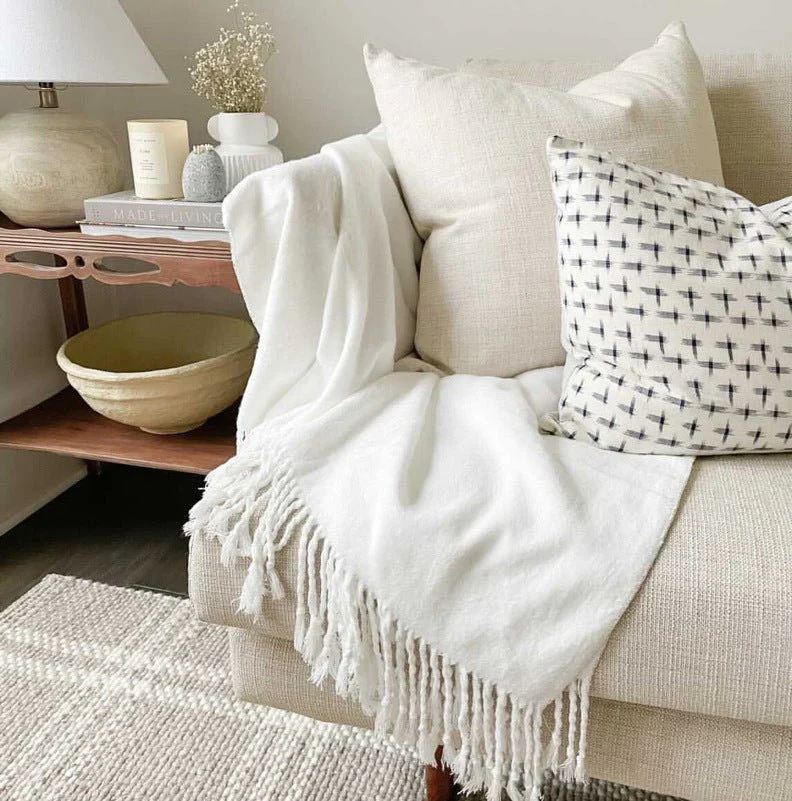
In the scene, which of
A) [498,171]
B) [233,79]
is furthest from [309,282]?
[233,79]

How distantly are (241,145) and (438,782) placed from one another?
992mm

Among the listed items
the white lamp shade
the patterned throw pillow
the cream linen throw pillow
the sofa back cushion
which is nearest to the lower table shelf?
the cream linen throw pillow

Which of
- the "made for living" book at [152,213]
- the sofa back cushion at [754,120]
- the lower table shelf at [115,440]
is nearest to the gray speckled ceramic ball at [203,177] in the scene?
the "made for living" book at [152,213]

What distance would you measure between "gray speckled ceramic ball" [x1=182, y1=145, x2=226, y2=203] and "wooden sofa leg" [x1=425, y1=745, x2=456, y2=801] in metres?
0.86

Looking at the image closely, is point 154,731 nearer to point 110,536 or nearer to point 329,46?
point 110,536

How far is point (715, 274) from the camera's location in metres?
0.90

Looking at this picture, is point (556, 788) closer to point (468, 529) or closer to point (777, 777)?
point (777, 777)

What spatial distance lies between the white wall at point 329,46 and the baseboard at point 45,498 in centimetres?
1

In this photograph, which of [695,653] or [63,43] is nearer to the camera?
[695,653]

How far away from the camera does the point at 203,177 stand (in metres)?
1.31

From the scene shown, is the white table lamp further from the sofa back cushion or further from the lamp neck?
the sofa back cushion

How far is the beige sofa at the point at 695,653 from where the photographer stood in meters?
0.75

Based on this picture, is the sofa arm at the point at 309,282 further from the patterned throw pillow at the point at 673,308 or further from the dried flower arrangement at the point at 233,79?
the dried flower arrangement at the point at 233,79

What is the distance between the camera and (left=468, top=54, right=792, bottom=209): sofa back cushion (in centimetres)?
126
